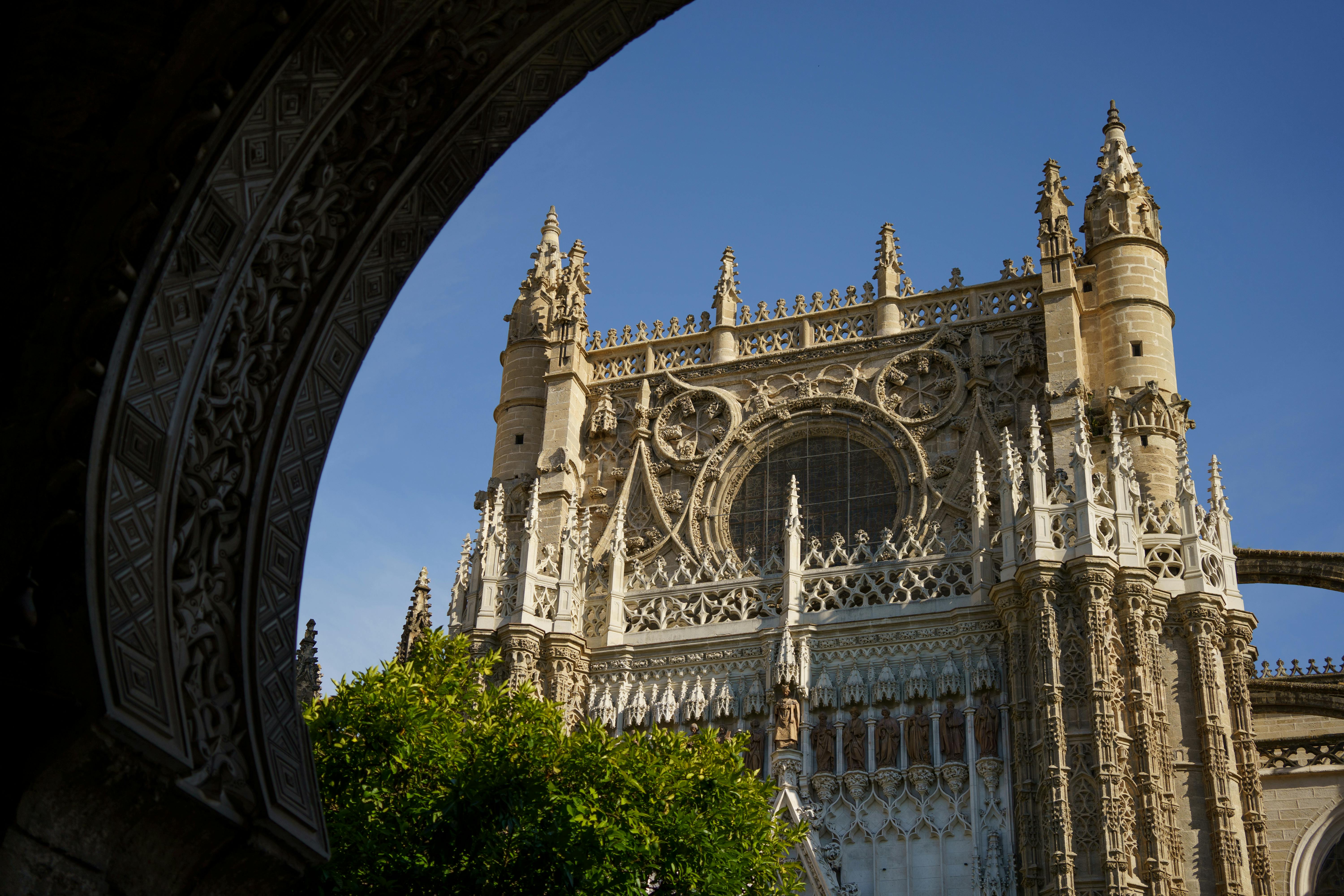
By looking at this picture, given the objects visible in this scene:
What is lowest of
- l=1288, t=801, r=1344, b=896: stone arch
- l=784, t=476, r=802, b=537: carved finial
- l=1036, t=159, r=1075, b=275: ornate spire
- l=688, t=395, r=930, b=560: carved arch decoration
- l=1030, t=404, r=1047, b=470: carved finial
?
l=1288, t=801, r=1344, b=896: stone arch

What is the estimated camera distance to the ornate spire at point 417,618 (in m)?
30.9

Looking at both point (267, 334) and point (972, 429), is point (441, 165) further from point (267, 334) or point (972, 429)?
point (972, 429)

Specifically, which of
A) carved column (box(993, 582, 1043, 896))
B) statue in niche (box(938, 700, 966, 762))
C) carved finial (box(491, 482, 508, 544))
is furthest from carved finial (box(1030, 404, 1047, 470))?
carved finial (box(491, 482, 508, 544))

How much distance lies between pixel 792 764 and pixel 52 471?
20.5 m

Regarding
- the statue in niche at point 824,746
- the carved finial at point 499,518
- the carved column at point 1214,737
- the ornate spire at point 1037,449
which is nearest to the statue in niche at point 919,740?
the statue in niche at point 824,746

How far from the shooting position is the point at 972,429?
1101 inches

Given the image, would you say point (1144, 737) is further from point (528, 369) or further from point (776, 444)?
point (528, 369)

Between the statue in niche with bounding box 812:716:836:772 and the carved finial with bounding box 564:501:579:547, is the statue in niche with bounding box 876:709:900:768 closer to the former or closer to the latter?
the statue in niche with bounding box 812:716:836:772

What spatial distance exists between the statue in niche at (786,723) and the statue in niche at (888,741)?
134cm

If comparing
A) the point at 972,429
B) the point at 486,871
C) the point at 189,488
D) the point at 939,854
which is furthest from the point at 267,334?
the point at 972,429

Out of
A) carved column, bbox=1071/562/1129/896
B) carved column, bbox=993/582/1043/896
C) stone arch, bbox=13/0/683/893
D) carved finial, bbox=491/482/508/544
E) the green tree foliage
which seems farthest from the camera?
carved finial, bbox=491/482/508/544

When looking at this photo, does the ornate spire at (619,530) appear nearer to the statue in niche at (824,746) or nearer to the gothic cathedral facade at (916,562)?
the gothic cathedral facade at (916,562)

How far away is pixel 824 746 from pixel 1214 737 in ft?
19.9

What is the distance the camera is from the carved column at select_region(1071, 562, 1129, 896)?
21.5 m
